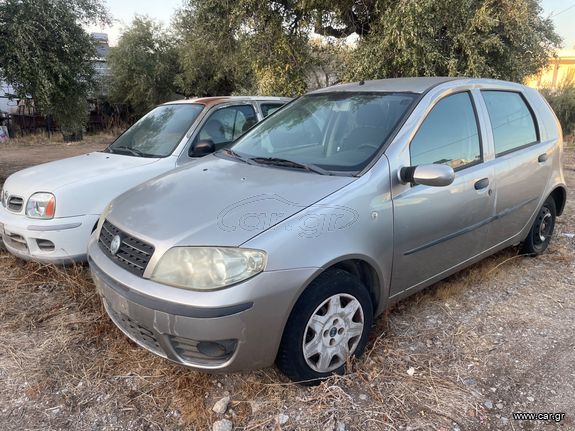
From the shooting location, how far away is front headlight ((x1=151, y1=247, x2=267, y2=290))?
7.06ft

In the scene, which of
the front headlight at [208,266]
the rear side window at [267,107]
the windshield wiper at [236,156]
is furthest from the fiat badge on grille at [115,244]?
the rear side window at [267,107]

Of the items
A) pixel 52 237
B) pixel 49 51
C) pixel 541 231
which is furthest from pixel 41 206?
pixel 49 51

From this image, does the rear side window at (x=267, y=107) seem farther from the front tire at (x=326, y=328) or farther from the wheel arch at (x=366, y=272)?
the front tire at (x=326, y=328)

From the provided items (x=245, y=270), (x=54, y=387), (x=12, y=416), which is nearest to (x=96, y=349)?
(x=54, y=387)

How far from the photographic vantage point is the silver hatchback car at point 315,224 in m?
2.19

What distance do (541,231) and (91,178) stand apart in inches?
167

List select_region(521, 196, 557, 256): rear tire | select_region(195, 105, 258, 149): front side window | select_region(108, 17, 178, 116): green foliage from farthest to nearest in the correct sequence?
1. select_region(108, 17, 178, 116): green foliage
2. select_region(195, 105, 258, 149): front side window
3. select_region(521, 196, 557, 256): rear tire

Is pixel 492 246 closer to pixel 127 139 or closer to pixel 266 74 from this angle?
pixel 127 139

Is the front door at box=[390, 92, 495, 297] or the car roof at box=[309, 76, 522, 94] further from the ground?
the car roof at box=[309, 76, 522, 94]

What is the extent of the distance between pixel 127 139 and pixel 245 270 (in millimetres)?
3409

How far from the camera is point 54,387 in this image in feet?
8.52
